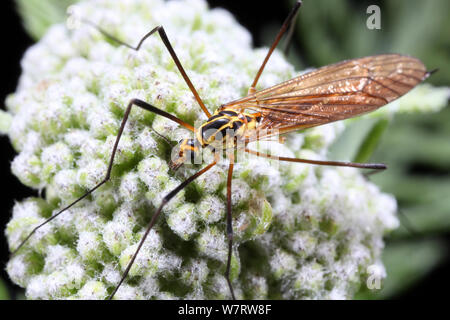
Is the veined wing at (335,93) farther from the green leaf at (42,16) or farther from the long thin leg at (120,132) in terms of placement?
the green leaf at (42,16)

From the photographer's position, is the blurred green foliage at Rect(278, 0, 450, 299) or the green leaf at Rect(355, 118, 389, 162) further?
the blurred green foliage at Rect(278, 0, 450, 299)

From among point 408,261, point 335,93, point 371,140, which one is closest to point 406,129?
point 408,261

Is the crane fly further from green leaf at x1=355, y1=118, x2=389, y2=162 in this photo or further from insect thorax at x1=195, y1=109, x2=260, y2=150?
green leaf at x1=355, y1=118, x2=389, y2=162

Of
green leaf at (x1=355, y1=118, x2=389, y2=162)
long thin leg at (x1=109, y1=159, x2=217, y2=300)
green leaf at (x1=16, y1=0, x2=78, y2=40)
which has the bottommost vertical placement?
long thin leg at (x1=109, y1=159, x2=217, y2=300)

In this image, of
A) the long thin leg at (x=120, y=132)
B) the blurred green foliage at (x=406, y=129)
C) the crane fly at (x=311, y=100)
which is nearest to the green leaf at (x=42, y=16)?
the crane fly at (x=311, y=100)

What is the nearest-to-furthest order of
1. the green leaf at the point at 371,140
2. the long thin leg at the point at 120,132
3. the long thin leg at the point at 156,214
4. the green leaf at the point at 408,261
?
the long thin leg at the point at 156,214, the long thin leg at the point at 120,132, the green leaf at the point at 371,140, the green leaf at the point at 408,261

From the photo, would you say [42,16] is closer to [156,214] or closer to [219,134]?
[219,134]

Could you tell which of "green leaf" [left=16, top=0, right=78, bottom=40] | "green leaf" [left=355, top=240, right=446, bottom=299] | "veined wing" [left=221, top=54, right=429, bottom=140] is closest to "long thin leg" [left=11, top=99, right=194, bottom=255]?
"veined wing" [left=221, top=54, right=429, bottom=140]
